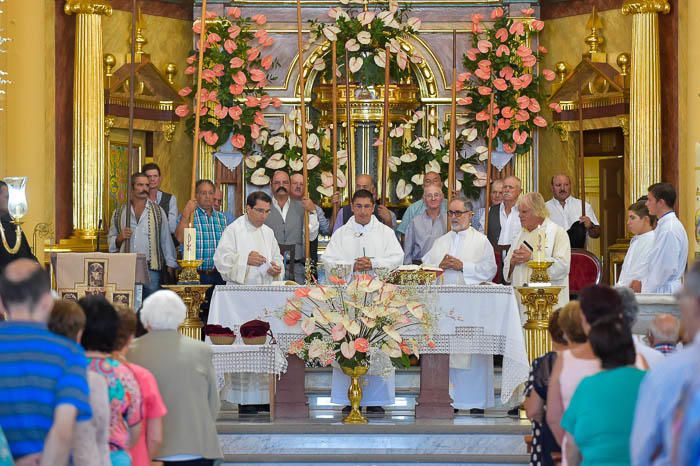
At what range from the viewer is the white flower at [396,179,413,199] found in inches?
583

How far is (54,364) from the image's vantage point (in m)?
4.82

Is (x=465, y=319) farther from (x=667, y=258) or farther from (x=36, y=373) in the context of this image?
(x=36, y=373)

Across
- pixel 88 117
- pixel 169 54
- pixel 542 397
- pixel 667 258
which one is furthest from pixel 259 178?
pixel 542 397

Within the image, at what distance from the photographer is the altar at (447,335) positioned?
33.2ft

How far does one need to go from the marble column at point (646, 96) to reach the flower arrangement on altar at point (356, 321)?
469 centimetres

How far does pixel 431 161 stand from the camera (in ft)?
48.2

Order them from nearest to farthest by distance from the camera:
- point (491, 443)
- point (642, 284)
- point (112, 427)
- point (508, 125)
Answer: point (112, 427) < point (491, 443) < point (642, 284) < point (508, 125)

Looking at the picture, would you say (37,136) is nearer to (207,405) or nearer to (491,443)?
(491,443)

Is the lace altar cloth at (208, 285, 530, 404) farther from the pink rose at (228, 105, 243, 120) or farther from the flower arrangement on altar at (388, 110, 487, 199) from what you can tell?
the pink rose at (228, 105, 243, 120)

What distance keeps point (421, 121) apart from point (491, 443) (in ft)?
20.9

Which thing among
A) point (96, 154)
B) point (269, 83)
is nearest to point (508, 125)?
point (269, 83)

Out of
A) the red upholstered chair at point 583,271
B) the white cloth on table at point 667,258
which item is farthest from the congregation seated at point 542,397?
the red upholstered chair at point 583,271

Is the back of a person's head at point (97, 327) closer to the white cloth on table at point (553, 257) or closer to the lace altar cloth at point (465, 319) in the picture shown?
the lace altar cloth at point (465, 319)

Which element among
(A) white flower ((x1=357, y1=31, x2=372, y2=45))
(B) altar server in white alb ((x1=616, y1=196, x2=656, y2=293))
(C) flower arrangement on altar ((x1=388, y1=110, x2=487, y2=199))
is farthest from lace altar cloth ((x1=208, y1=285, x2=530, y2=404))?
(A) white flower ((x1=357, y1=31, x2=372, y2=45))
